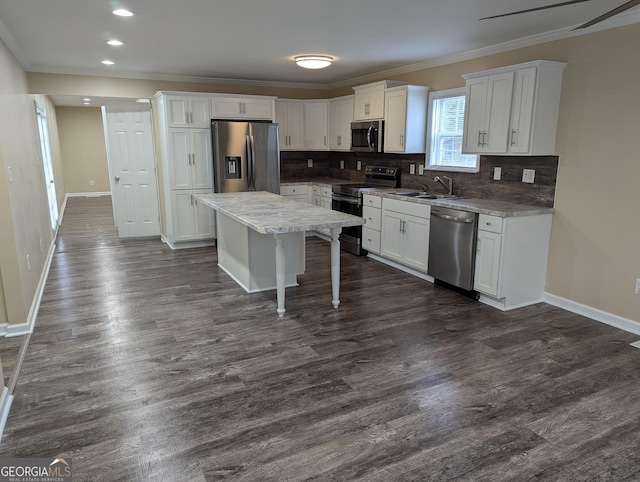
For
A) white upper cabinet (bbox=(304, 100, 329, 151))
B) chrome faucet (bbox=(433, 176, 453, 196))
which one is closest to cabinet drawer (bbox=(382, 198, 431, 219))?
chrome faucet (bbox=(433, 176, 453, 196))

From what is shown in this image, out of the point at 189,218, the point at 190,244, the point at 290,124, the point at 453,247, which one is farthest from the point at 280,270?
the point at 290,124

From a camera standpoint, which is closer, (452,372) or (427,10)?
(452,372)

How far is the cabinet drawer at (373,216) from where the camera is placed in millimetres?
5401

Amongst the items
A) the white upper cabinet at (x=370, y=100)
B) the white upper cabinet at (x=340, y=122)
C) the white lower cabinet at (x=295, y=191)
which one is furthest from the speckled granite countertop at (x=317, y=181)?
the white upper cabinet at (x=370, y=100)

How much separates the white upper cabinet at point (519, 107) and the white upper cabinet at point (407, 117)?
1035 mm

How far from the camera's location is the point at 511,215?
3.74 meters

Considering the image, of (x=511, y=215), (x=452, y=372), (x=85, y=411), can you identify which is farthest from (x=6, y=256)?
(x=511, y=215)

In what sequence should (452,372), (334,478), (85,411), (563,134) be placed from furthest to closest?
(563,134)
(452,372)
(85,411)
(334,478)

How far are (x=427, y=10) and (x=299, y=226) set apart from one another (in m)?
1.90

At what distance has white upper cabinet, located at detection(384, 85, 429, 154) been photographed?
5215 mm

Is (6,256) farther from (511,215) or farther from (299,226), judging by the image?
(511,215)

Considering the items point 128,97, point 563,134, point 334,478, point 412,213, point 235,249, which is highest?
point 128,97

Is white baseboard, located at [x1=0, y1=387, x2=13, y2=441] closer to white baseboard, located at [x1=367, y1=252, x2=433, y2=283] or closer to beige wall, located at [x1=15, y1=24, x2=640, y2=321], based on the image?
white baseboard, located at [x1=367, y1=252, x2=433, y2=283]

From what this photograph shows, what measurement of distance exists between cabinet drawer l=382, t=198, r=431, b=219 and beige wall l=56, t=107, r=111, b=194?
374 inches
